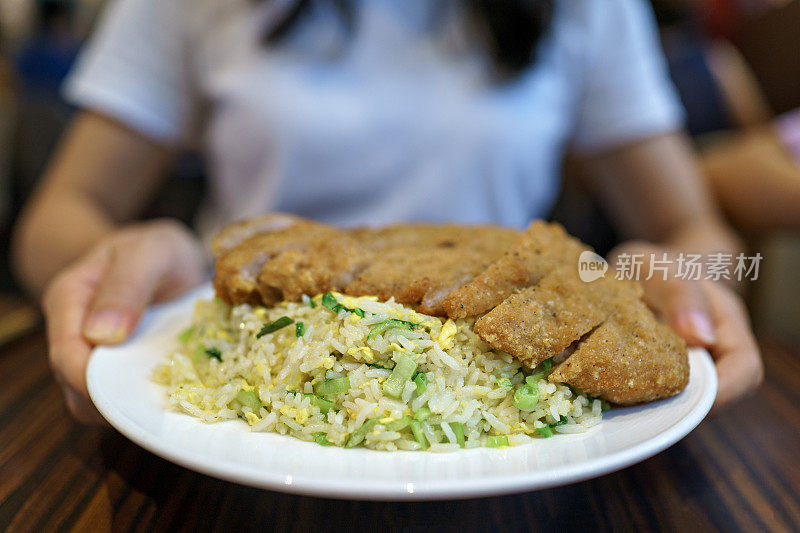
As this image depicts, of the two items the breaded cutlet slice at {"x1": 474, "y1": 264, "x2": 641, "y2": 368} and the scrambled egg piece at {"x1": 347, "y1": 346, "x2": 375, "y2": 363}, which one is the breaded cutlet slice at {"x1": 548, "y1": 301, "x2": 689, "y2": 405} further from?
the scrambled egg piece at {"x1": 347, "y1": 346, "x2": 375, "y2": 363}

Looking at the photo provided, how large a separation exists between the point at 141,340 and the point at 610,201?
2121mm

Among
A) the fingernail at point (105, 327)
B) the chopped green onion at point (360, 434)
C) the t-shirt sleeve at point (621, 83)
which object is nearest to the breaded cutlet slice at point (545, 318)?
the chopped green onion at point (360, 434)

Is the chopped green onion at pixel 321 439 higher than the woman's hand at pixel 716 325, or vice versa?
the chopped green onion at pixel 321 439

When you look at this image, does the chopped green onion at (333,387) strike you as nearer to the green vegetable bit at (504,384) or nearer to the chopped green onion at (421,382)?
the chopped green onion at (421,382)

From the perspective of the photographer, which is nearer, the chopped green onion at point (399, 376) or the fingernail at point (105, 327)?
the chopped green onion at point (399, 376)

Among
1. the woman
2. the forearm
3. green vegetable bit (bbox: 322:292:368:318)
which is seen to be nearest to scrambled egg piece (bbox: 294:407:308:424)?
green vegetable bit (bbox: 322:292:368:318)

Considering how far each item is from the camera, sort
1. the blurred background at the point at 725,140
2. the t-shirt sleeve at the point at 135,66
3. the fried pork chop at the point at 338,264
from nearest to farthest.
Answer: the fried pork chop at the point at 338,264, the t-shirt sleeve at the point at 135,66, the blurred background at the point at 725,140

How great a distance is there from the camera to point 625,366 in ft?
3.72

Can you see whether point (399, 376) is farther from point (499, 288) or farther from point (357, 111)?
point (357, 111)

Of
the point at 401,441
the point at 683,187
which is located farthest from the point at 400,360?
the point at 683,187

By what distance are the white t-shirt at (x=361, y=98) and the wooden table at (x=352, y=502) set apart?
1214 mm

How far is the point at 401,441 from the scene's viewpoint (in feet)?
3.40

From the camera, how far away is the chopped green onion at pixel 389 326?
44.4 inches

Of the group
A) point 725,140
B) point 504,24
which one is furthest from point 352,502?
point 725,140
